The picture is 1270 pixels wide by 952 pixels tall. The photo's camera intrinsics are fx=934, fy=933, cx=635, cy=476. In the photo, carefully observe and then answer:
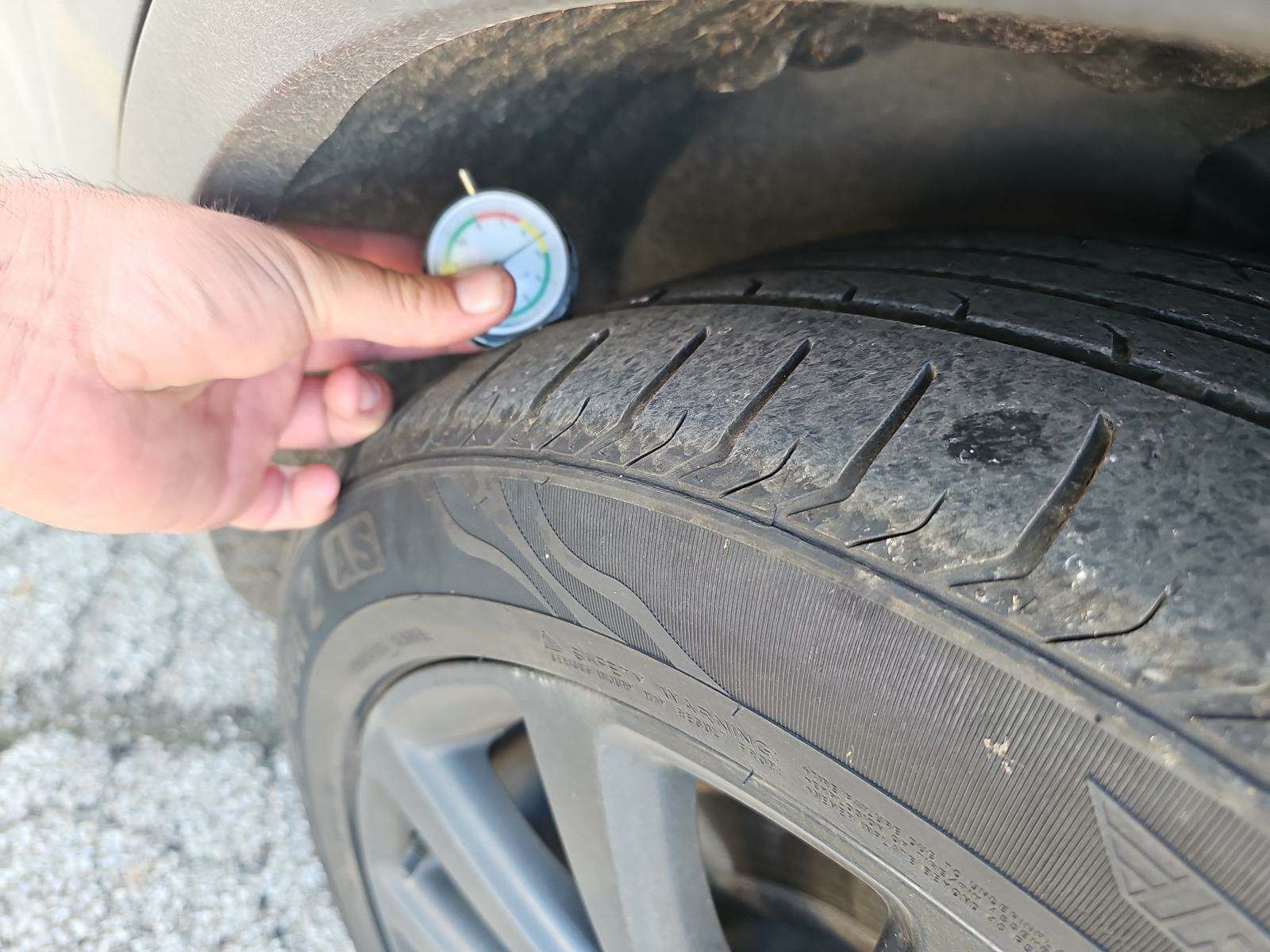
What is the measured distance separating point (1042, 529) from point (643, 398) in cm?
29

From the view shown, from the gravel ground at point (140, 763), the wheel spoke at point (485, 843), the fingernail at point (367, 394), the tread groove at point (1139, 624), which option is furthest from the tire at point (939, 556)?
the gravel ground at point (140, 763)

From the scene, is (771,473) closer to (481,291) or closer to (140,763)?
(481,291)

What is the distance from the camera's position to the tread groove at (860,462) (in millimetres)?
566

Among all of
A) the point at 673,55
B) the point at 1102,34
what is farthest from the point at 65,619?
the point at 1102,34

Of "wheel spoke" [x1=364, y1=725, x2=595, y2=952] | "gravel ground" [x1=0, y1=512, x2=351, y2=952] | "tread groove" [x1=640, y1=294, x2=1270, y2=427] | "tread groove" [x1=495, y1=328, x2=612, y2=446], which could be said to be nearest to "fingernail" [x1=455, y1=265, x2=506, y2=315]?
"tread groove" [x1=495, y1=328, x2=612, y2=446]

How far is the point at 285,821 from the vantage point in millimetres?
1389

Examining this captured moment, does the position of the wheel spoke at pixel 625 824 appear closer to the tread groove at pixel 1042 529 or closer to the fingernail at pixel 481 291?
the tread groove at pixel 1042 529

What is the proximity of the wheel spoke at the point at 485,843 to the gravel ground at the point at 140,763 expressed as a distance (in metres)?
0.52

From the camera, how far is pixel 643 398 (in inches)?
27.0

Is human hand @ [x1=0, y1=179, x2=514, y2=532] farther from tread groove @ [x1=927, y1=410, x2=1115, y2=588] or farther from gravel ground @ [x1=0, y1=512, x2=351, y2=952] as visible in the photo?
tread groove @ [x1=927, y1=410, x2=1115, y2=588]

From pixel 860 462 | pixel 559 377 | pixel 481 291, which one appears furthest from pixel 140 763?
pixel 860 462

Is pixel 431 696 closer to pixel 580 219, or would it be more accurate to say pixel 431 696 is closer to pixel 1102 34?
pixel 580 219

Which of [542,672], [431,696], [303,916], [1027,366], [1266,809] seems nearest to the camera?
[1266,809]

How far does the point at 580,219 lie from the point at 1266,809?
0.90 metres
